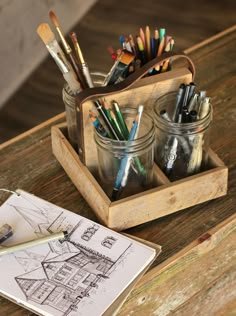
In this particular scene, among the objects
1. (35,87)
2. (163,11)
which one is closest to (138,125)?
(35,87)

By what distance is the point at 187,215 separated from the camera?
0.99 meters

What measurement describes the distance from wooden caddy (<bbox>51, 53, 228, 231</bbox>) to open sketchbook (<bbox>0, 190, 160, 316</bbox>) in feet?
0.12

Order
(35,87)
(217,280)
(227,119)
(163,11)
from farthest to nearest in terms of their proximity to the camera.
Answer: (163,11), (35,87), (227,119), (217,280)

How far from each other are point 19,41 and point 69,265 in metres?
1.70

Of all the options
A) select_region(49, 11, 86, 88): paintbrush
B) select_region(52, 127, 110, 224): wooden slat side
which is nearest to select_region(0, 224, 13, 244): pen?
select_region(52, 127, 110, 224): wooden slat side

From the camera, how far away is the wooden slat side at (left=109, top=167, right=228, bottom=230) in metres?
0.93

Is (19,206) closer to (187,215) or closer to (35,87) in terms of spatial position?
(187,215)

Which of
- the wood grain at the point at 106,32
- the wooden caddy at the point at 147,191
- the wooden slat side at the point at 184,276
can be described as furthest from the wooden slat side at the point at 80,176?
the wood grain at the point at 106,32

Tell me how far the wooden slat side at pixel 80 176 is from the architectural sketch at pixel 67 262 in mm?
33

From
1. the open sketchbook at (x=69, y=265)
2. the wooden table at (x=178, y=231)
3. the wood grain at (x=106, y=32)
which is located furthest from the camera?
the wood grain at (x=106, y=32)

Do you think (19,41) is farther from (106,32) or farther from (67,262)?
(67,262)

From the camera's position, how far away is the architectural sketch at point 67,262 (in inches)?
33.0

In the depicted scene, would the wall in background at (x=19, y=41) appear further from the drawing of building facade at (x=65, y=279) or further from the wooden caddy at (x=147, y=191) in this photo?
the drawing of building facade at (x=65, y=279)

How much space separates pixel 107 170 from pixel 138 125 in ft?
0.33
